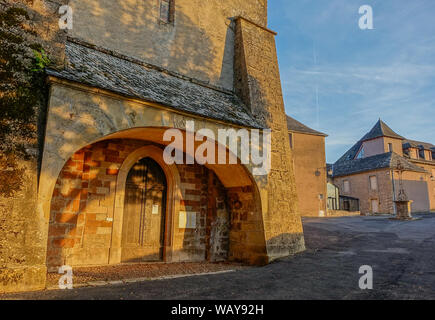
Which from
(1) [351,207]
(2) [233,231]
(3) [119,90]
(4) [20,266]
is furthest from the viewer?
(1) [351,207]

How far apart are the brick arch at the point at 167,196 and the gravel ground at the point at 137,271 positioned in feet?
1.38

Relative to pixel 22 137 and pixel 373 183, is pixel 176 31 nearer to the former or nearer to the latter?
pixel 22 137

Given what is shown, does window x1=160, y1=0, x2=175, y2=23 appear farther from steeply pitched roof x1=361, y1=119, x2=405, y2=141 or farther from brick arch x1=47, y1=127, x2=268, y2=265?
steeply pitched roof x1=361, y1=119, x2=405, y2=141

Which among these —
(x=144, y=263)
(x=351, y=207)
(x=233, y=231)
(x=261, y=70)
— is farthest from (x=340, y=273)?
(x=351, y=207)

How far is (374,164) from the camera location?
94.7 feet

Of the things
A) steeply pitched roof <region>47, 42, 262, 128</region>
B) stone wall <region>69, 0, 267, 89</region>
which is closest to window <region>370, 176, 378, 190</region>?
stone wall <region>69, 0, 267, 89</region>

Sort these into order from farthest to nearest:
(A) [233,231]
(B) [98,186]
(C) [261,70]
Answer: (C) [261,70] < (A) [233,231] < (B) [98,186]

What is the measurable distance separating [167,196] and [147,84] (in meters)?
2.91

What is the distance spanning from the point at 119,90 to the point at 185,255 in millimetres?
4471

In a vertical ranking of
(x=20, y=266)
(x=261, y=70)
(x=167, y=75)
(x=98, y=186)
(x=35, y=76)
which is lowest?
(x=20, y=266)

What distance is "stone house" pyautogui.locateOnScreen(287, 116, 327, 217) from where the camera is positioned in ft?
75.3
